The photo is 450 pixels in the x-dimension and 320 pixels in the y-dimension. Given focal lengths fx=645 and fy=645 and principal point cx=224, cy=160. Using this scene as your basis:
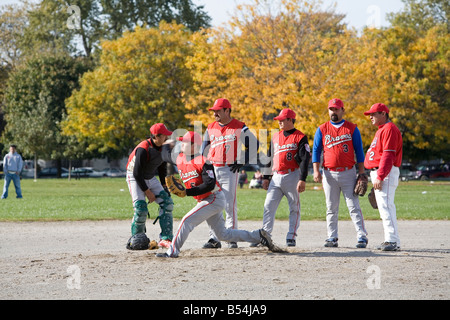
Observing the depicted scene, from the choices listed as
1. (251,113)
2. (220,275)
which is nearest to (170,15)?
(251,113)

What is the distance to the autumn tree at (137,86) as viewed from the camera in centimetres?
4756

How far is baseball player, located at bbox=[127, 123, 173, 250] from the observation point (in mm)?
9688

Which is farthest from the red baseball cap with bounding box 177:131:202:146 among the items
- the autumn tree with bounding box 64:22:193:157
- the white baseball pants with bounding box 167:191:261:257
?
the autumn tree with bounding box 64:22:193:157

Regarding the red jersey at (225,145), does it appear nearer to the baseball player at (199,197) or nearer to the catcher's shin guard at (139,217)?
the baseball player at (199,197)

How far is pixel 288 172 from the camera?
10094 millimetres

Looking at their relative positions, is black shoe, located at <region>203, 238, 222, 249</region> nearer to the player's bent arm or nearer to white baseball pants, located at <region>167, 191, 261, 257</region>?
white baseball pants, located at <region>167, 191, 261, 257</region>

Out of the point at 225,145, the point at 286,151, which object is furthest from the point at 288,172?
the point at 225,145

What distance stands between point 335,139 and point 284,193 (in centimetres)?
116

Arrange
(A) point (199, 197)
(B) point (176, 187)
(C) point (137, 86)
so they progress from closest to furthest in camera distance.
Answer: (B) point (176, 187)
(A) point (199, 197)
(C) point (137, 86)

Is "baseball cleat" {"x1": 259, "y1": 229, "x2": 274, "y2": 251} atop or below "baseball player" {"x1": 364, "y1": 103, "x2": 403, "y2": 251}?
below

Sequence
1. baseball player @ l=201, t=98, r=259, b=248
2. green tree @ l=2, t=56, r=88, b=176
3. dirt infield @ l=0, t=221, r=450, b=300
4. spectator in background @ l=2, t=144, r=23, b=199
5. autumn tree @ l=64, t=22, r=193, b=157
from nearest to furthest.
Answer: dirt infield @ l=0, t=221, r=450, b=300, baseball player @ l=201, t=98, r=259, b=248, spectator in background @ l=2, t=144, r=23, b=199, autumn tree @ l=64, t=22, r=193, b=157, green tree @ l=2, t=56, r=88, b=176

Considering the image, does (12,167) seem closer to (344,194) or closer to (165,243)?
(165,243)

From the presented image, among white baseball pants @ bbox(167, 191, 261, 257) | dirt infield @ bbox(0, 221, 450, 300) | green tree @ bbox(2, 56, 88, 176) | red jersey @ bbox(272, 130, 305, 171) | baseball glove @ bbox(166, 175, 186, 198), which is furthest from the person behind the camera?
green tree @ bbox(2, 56, 88, 176)

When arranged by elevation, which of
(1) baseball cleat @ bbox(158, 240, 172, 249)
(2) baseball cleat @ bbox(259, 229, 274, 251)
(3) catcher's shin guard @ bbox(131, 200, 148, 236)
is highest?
(3) catcher's shin guard @ bbox(131, 200, 148, 236)
